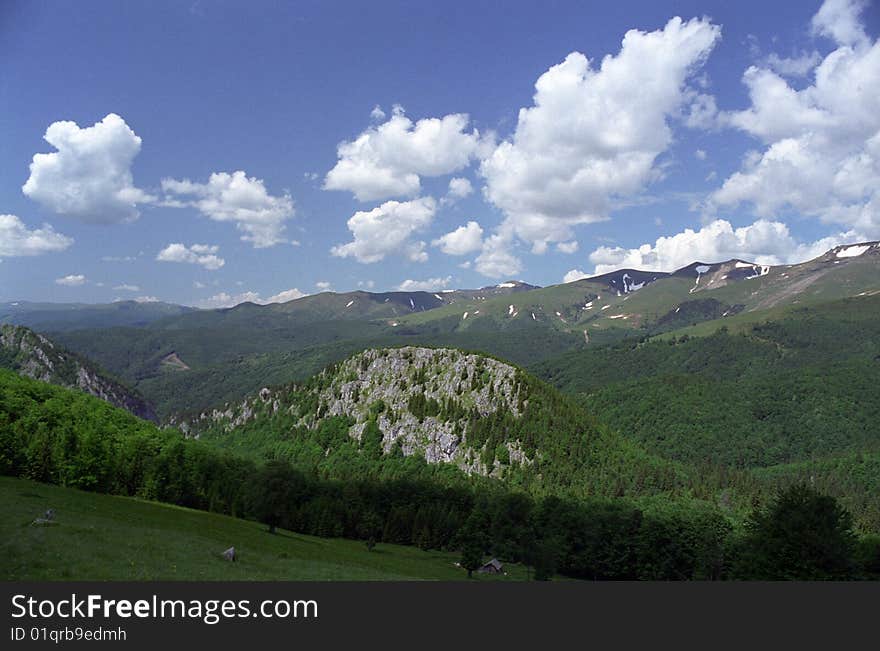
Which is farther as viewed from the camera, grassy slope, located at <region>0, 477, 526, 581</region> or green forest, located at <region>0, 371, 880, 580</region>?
green forest, located at <region>0, 371, 880, 580</region>

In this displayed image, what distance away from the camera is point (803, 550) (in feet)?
141

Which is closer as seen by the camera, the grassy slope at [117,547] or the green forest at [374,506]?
the grassy slope at [117,547]

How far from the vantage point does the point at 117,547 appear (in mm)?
35750

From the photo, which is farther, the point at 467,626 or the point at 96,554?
the point at 96,554

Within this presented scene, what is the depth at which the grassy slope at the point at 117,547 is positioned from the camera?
29250 millimetres

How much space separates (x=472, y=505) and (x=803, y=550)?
96.8m

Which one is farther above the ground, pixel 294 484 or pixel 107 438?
pixel 107 438

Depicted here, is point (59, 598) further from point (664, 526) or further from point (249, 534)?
point (664, 526)

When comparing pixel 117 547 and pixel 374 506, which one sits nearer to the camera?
pixel 117 547

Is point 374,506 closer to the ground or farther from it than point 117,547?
closer to the ground

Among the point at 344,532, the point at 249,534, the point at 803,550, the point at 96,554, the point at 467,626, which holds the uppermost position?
the point at 467,626

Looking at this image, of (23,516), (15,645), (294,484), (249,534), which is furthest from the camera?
(294,484)

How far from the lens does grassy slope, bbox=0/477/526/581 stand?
96.0 ft

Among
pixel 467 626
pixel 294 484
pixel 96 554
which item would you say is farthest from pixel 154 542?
pixel 294 484
